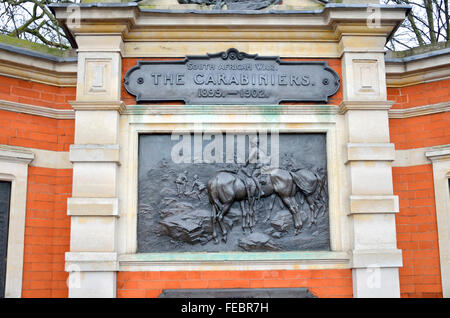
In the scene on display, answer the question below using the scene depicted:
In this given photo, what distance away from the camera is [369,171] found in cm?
752

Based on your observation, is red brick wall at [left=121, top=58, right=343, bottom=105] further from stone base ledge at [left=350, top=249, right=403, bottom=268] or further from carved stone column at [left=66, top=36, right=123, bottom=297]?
stone base ledge at [left=350, top=249, right=403, bottom=268]

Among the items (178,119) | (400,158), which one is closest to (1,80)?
(178,119)

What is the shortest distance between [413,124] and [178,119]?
12.6ft

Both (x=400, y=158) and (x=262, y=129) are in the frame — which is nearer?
(x=262, y=129)

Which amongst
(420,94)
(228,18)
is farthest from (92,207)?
(420,94)

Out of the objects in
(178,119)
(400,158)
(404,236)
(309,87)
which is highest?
(309,87)

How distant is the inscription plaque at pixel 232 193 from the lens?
7531 millimetres

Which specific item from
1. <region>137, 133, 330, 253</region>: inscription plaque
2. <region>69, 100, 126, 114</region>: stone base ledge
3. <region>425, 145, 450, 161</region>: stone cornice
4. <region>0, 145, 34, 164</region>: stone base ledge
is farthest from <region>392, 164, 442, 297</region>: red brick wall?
<region>0, 145, 34, 164</region>: stone base ledge

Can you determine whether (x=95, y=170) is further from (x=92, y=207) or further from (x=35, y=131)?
(x=35, y=131)

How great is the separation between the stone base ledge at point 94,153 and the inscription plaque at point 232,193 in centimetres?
49

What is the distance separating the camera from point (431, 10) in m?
13.8

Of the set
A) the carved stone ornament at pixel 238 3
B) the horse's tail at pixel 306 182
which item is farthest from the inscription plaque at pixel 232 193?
Answer: the carved stone ornament at pixel 238 3

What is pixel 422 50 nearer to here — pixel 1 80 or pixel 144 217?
pixel 144 217

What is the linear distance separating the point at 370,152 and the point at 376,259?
1.55 m
